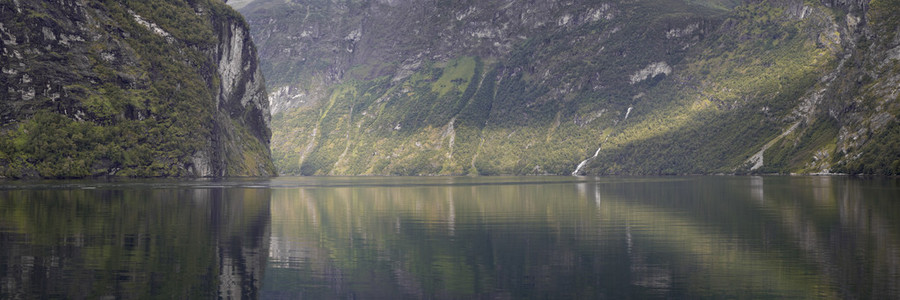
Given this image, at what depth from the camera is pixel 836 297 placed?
2747cm

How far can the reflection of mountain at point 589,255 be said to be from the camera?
29.9 metres

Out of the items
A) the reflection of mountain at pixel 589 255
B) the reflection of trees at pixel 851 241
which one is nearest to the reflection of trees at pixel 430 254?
the reflection of mountain at pixel 589 255

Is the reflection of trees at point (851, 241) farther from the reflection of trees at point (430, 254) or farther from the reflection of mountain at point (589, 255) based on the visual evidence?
the reflection of trees at point (430, 254)

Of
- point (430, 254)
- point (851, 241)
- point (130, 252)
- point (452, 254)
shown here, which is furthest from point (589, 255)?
point (130, 252)

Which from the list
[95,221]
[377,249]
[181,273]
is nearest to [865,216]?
[377,249]

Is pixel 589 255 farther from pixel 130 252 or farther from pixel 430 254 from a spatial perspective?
pixel 130 252

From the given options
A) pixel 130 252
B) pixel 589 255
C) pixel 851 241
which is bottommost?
pixel 851 241

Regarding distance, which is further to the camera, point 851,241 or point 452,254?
point 851,241

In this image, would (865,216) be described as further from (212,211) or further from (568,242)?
(212,211)

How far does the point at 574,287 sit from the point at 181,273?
56.2 feet

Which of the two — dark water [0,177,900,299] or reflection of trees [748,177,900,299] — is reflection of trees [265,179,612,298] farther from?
reflection of trees [748,177,900,299]

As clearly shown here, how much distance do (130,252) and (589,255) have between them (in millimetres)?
24076

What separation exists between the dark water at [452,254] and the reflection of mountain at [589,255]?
91 millimetres

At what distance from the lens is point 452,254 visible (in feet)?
132
